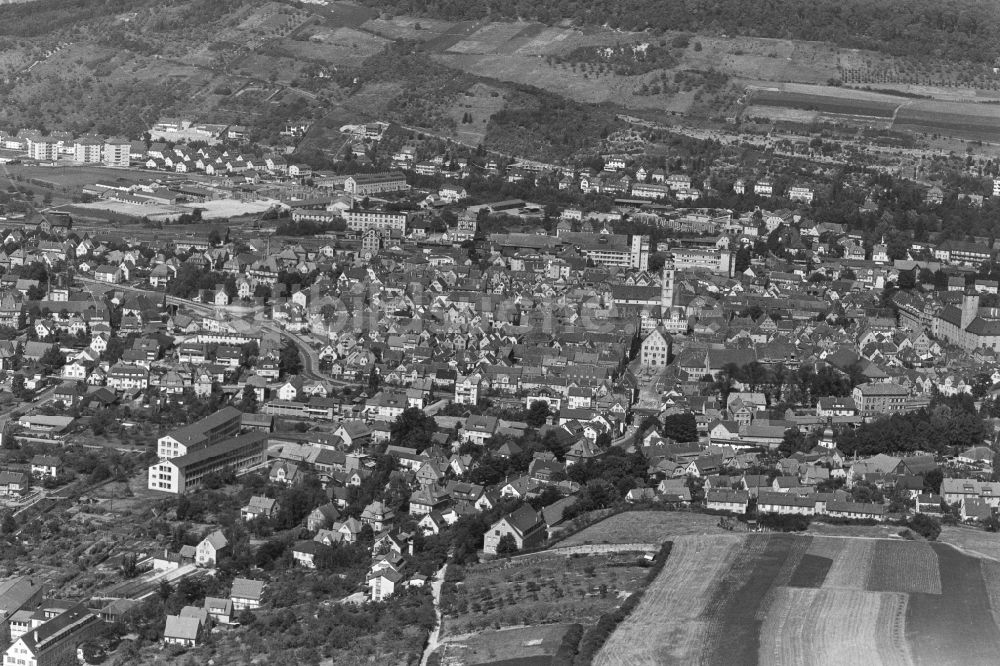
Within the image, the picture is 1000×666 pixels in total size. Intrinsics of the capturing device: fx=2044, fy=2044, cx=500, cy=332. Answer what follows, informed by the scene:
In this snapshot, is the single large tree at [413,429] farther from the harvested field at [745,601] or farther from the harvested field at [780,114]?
the harvested field at [780,114]

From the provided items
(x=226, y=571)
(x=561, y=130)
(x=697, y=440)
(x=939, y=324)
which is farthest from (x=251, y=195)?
(x=226, y=571)

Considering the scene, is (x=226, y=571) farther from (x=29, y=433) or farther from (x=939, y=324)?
(x=939, y=324)

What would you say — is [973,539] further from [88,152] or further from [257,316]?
[88,152]

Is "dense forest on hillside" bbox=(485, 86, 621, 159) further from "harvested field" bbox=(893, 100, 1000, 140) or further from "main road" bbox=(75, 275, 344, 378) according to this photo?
"main road" bbox=(75, 275, 344, 378)

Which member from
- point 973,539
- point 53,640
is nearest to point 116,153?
point 973,539

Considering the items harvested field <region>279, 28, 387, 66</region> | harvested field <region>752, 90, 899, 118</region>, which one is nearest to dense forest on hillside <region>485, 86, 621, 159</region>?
harvested field <region>752, 90, 899, 118</region>

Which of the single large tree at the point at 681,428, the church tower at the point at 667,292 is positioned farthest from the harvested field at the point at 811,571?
the church tower at the point at 667,292
